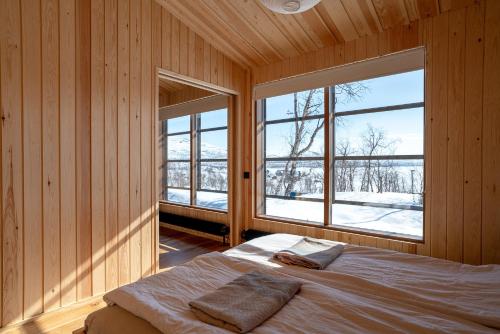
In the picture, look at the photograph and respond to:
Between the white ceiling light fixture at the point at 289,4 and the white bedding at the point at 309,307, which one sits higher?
the white ceiling light fixture at the point at 289,4

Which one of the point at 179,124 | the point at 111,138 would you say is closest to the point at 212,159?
the point at 179,124

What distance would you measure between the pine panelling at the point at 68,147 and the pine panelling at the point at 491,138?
129 inches

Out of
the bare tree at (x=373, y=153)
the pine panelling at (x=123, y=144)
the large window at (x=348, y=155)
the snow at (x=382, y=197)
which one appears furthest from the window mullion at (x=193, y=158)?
the bare tree at (x=373, y=153)

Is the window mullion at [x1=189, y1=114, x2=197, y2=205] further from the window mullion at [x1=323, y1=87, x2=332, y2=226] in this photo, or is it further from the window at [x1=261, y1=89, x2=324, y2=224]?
the window mullion at [x1=323, y1=87, x2=332, y2=226]

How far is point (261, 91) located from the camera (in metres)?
3.65

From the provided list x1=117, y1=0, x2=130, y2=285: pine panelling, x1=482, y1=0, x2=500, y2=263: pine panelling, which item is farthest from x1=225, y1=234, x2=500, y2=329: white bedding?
x1=117, y1=0, x2=130, y2=285: pine panelling

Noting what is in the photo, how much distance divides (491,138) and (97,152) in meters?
3.19

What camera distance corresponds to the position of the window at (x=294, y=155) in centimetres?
335

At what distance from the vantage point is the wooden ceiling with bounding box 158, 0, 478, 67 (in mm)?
2492

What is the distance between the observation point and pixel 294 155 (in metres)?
3.57

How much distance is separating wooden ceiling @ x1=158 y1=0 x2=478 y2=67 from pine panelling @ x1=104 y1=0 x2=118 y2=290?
0.64 metres

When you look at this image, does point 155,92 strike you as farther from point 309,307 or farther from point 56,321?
point 309,307

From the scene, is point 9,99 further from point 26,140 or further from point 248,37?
point 248,37

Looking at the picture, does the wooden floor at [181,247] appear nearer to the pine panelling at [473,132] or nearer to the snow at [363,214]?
the snow at [363,214]
